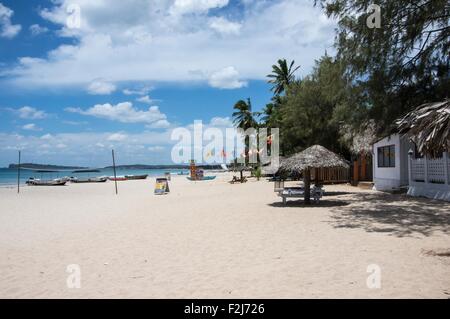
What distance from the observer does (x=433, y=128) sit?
648cm

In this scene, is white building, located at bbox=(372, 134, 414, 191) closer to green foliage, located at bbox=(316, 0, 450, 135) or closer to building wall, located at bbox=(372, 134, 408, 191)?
building wall, located at bbox=(372, 134, 408, 191)

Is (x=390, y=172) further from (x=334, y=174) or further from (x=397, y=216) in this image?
(x=397, y=216)

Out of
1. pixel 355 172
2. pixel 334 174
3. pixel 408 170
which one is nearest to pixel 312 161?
pixel 408 170

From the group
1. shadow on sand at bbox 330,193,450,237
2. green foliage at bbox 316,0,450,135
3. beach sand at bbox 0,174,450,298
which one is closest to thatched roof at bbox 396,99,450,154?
beach sand at bbox 0,174,450,298

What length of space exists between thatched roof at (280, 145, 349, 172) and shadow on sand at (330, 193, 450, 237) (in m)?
1.93

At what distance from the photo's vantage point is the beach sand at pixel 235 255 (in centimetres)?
548

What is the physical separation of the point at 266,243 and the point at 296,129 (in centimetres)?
2383

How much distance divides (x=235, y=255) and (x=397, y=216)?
688cm

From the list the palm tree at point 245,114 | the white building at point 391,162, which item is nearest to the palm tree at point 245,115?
the palm tree at point 245,114

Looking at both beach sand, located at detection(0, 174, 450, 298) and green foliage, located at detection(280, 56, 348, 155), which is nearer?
beach sand, located at detection(0, 174, 450, 298)

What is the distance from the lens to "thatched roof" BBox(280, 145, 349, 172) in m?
15.6

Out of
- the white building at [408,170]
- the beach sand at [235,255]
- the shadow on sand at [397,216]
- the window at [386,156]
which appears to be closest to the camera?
the beach sand at [235,255]

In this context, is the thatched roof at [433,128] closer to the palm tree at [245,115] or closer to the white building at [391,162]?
the white building at [391,162]

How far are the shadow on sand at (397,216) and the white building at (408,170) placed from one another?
0.95 m
